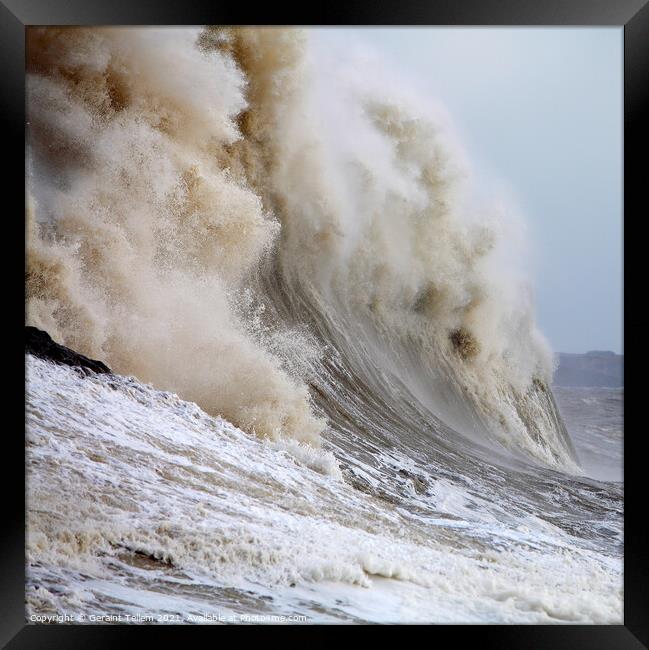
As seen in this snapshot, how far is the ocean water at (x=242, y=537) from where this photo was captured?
285cm

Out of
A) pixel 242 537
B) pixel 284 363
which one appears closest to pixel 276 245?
pixel 284 363

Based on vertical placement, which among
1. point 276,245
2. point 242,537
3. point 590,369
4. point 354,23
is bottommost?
point 242,537

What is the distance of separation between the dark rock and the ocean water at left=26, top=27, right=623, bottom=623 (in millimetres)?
64

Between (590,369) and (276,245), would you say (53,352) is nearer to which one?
(276,245)

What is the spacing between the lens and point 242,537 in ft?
9.80

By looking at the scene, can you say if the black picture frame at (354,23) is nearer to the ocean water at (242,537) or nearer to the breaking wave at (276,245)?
the ocean water at (242,537)

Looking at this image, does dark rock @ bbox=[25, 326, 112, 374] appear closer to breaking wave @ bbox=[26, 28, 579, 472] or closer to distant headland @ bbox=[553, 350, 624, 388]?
breaking wave @ bbox=[26, 28, 579, 472]

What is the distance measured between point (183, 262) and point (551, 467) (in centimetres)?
278

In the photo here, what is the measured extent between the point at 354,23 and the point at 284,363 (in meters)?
2.05

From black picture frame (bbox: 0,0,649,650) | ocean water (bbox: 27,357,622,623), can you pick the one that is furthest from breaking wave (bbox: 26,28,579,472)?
black picture frame (bbox: 0,0,649,650)

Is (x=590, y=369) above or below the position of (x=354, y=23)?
below

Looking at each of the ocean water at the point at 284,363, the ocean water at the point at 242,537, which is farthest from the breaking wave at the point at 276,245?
the ocean water at the point at 242,537

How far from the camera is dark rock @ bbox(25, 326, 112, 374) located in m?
3.15

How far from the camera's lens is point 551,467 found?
14.0 feet
